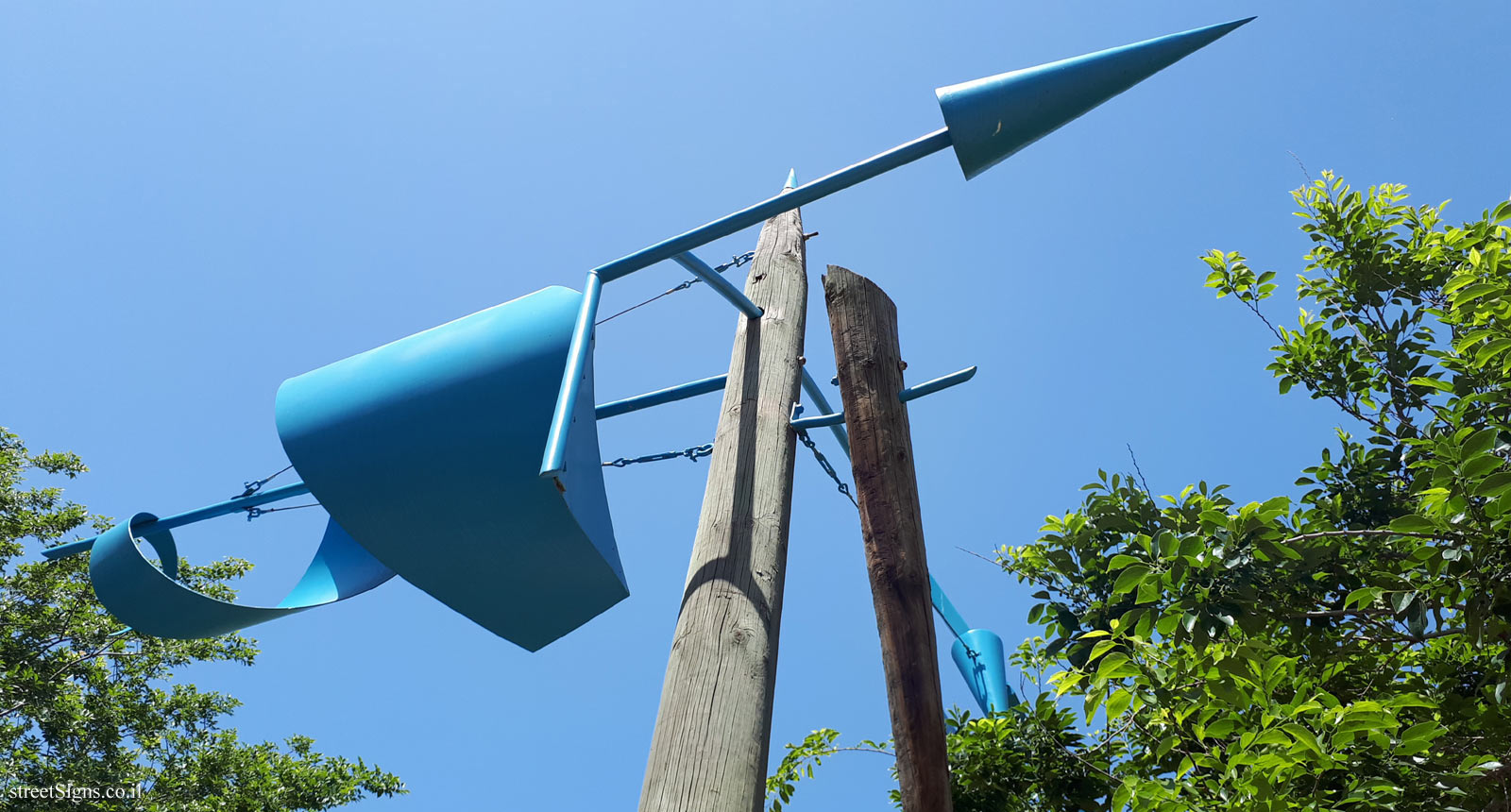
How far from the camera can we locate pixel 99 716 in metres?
9.93

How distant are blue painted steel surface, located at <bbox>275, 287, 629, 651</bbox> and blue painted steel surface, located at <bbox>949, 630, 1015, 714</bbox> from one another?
6.14 ft

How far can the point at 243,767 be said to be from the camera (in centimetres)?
1002

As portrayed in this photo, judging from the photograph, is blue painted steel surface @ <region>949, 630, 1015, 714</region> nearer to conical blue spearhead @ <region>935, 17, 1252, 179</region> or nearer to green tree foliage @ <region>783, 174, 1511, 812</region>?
green tree foliage @ <region>783, 174, 1511, 812</region>

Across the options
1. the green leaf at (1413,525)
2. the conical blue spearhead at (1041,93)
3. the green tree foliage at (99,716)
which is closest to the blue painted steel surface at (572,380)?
the conical blue spearhead at (1041,93)

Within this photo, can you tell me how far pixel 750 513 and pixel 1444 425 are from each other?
3125 mm

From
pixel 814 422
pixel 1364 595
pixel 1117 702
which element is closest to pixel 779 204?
pixel 814 422

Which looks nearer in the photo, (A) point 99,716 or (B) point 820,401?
(B) point 820,401

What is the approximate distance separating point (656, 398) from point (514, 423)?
119cm

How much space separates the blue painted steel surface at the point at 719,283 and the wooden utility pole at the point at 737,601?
5 cm

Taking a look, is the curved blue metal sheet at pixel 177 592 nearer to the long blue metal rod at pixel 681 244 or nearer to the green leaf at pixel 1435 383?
the long blue metal rod at pixel 681 244

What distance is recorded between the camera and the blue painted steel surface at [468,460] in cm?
303

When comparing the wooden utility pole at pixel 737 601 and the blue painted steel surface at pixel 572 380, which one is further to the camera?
the blue painted steel surface at pixel 572 380

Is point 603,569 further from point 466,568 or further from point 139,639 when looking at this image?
point 139,639

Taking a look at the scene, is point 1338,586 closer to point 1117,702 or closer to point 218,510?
point 1117,702
